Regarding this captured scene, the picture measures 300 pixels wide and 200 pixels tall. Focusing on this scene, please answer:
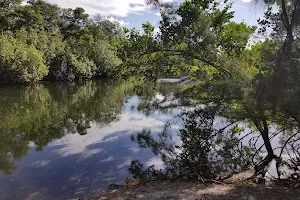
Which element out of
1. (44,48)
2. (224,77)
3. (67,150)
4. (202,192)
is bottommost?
(67,150)

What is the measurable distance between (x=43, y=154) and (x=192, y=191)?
5.79m

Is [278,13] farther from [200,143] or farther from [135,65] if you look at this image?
[135,65]

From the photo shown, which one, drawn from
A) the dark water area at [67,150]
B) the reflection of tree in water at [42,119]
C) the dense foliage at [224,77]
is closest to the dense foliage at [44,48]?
the reflection of tree in water at [42,119]

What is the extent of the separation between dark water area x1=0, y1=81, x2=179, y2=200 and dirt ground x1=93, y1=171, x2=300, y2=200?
1179mm

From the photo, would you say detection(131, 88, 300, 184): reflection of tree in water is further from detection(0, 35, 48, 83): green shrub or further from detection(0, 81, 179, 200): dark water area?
detection(0, 35, 48, 83): green shrub

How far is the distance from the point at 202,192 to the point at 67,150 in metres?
5.82

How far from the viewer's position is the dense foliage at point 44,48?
93.5ft

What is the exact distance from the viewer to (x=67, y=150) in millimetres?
9547

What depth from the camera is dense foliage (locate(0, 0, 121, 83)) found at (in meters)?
28.5

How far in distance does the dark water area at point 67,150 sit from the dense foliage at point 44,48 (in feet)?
34.6

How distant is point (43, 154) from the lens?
9.12 m

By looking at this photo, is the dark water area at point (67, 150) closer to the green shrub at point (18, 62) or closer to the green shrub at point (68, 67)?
the green shrub at point (18, 62)

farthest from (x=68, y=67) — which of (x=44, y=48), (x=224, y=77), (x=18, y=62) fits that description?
(x=224, y=77)

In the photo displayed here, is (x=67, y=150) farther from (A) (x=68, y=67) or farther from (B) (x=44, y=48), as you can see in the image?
(A) (x=68, y=67)
